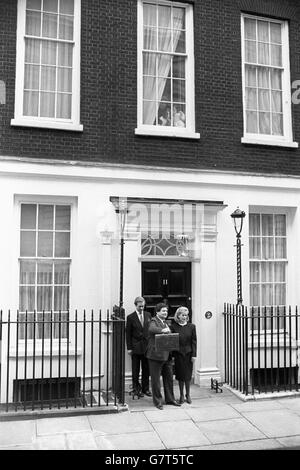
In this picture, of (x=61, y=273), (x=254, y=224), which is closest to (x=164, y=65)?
(x=254, y=224)

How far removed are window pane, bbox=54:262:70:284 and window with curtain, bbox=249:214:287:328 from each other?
3858mm

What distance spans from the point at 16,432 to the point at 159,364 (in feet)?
7.98

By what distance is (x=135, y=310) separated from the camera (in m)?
8.98

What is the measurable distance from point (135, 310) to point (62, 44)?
214 inches

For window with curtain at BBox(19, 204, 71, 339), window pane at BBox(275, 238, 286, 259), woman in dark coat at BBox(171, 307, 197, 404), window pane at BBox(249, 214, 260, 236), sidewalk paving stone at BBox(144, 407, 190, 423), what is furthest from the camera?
window pane at BBox(275, 238, 286, 259)

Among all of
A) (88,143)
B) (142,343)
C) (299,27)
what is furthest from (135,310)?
(299,27)

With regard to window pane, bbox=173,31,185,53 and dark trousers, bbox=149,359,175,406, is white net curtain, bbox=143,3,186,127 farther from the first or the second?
dark trousers, bbox=149,359,175,406

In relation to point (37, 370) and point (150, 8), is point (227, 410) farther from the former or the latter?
point (150, 8)

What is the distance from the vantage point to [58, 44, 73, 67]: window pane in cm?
961

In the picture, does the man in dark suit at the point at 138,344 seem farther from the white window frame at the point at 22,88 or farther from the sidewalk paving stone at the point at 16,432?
the white window frame at the point at 22,88

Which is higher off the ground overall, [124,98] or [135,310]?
[124,98]

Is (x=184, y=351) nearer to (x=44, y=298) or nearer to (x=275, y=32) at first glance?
(x=44, y=298)

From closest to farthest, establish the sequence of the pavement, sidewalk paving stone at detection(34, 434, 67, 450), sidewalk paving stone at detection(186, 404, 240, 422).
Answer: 1. sidewalk paving stone at detection(34, 434, 67, 450)
2. the pavement
3. sidewalk paving stone at detection(186, 404, 240, 422)

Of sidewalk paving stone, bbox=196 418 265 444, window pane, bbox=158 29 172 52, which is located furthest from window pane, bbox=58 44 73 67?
sidewalk paving stone, bbox=196 418 265 444
